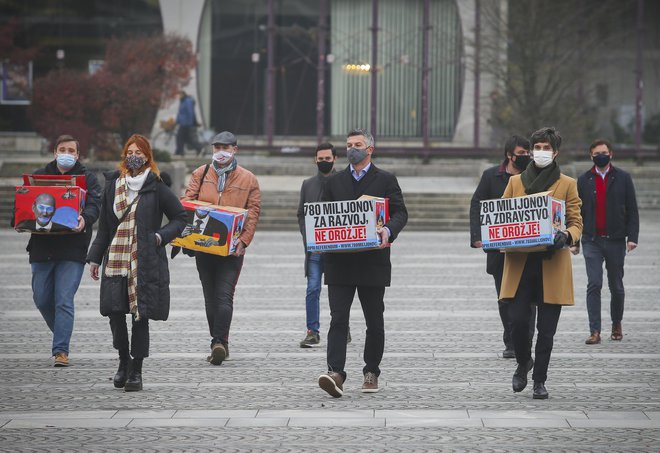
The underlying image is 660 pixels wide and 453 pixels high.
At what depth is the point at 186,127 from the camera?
131 feet

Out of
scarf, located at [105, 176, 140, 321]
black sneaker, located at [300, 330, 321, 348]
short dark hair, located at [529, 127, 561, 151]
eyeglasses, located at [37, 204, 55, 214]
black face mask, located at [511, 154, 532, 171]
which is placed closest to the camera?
short dark hair, located at [529, 127, 561, 151]

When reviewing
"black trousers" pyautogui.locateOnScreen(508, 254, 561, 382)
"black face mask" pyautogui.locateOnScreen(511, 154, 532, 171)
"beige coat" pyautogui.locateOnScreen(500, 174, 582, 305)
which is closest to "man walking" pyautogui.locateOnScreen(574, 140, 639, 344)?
"black face mask" pyautogui.locateOnScreen(511, 154, 532, 171)

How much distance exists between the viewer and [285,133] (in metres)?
44.6

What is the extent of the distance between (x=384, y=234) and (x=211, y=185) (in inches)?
98.5

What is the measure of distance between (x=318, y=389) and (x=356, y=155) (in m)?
1.71

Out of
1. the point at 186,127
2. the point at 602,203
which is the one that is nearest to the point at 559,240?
the point at 602,203

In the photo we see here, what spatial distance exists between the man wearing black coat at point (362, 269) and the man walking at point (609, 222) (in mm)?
3372

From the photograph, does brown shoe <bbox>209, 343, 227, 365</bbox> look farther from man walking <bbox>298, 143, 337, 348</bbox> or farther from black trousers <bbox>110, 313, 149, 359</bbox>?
man walking <bbox>298, 143, 337, 348</bbox>

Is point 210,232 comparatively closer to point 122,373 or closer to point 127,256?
point 127,256

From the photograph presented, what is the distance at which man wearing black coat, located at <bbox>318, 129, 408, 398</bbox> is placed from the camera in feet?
31.5

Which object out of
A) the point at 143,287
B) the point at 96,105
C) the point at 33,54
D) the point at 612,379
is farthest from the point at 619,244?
the point at 33,54

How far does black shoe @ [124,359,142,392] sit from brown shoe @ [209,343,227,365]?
47.6 inches

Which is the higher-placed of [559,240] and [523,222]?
[523,222]

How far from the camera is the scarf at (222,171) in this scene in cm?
1144
